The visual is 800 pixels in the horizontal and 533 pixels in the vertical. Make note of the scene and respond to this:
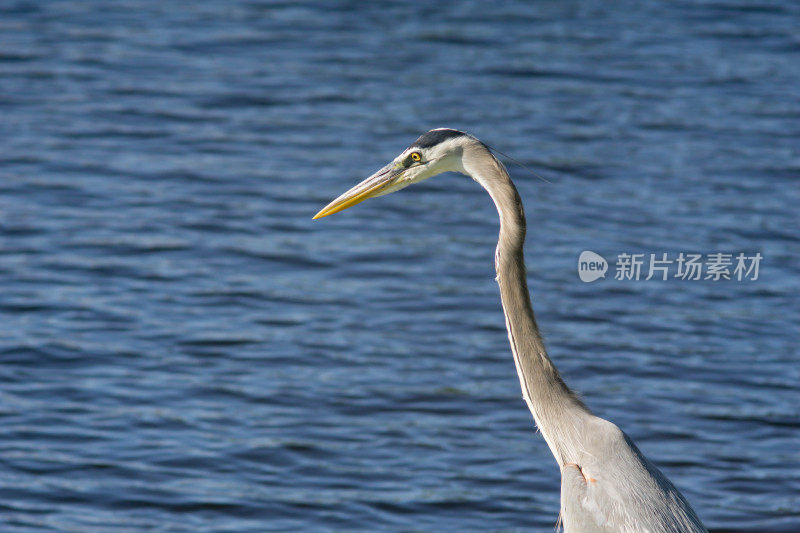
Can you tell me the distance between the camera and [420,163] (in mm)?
4895

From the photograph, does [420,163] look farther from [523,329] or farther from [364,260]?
[364,260]

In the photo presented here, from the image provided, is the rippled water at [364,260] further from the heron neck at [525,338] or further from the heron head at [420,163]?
Result: the heron head at [420,163]

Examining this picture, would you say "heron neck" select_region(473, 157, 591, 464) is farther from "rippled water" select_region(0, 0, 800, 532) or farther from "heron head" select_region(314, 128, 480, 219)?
"rippled water" select_region(0, 0, 800, 532)

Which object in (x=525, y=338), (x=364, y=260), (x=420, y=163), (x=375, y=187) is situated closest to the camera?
(x=525, y=338)

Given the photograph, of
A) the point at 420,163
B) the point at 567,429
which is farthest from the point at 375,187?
the point at 567,429

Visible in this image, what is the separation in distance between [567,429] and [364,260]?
4.60m

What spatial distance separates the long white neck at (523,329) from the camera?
4559 millimetres

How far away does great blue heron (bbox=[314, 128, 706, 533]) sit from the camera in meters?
4.38

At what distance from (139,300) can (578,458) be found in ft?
14.6

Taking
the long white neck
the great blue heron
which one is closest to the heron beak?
the great blue heron

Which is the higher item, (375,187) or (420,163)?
(420,163)

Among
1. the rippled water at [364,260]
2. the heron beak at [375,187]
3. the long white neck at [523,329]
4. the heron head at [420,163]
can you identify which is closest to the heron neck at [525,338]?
the long white neck at [523,329]

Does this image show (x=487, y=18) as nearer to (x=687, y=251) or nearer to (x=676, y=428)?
(x=687, y=251)

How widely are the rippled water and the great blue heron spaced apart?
1711 mm
